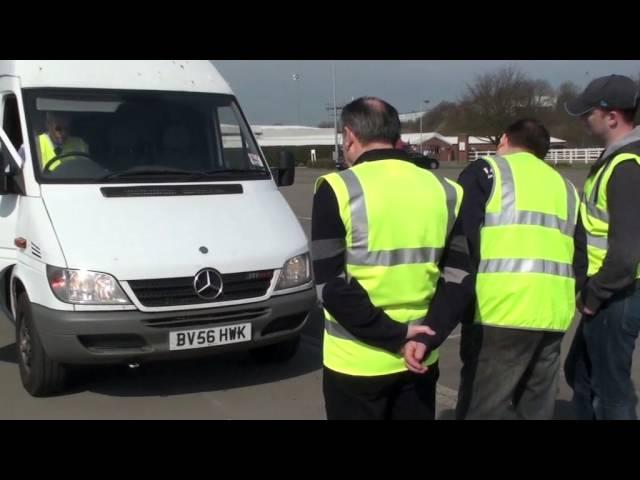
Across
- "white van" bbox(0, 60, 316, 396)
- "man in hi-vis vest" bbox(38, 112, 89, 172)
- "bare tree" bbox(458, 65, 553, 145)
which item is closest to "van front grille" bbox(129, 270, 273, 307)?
"white van" bbox(0, 60, 316, 396)

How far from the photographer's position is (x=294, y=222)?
5789 millimetres

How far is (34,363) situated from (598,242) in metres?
3.95

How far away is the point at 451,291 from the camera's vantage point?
9.61 ft

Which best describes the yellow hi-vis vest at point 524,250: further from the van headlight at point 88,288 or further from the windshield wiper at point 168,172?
the windshield wiper at point 168,172

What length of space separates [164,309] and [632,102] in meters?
3.17

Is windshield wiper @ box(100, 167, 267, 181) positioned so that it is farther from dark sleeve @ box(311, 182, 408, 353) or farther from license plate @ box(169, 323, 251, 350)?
dark sleeve @ box(311, 182, 408, 353)

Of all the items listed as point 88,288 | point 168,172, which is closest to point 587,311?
point 88,288

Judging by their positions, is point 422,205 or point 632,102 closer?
point 422,205

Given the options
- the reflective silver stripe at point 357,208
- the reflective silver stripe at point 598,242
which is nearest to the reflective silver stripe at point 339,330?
the reflective silver stripe at point 357,208

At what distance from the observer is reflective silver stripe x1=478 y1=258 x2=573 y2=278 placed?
10.6 feet

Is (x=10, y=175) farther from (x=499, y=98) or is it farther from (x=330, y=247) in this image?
(x=499, y=98)

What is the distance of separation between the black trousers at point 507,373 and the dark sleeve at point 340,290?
70cm

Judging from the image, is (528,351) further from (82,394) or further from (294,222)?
(82,394)
